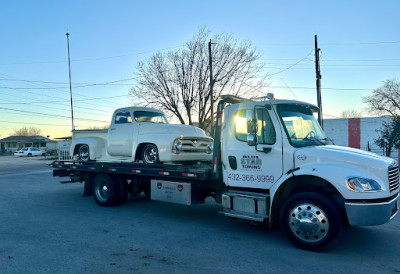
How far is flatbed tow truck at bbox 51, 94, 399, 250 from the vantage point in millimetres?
4820

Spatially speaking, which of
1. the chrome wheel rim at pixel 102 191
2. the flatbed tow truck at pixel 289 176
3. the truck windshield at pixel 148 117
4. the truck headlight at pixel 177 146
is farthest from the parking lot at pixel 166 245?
the truck windshield at pixel 148 117

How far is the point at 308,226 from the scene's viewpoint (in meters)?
5.06

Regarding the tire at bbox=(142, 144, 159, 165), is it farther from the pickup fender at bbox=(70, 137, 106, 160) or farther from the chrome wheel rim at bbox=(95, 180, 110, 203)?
the pickup fender at bbox=(70, 137, 106, 160)

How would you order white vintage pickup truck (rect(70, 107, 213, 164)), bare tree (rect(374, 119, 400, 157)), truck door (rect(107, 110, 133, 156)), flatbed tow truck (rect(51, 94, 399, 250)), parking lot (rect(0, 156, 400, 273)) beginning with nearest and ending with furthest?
parking lot (rect(0, 156, 400, 273))
flatbed tow truck (rect(51, 94, 399, 250))
white vintage pickup truck (rect(70, 107, 213, 164))
truck door (rect(107, 110, 133, 156))
bare tree (rect(374, 119, 400, 157))

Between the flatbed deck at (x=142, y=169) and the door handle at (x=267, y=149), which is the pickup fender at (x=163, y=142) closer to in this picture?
the flatbed deck at (x=142, y=169)

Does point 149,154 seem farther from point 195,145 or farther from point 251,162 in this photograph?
point 251,162

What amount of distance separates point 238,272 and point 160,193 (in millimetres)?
3555

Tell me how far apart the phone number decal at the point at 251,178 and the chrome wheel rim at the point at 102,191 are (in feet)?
13.6

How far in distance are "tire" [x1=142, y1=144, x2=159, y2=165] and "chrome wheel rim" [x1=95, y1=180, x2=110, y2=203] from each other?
5.11 feet

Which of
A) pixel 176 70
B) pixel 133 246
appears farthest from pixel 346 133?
pixel 133 246

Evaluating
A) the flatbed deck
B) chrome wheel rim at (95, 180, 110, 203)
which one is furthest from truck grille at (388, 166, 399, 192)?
chrome wheel rim at (95, 180, 110, 203)

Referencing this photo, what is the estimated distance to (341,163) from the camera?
4965 millimetres

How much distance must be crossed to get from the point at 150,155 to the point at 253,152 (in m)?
3.11

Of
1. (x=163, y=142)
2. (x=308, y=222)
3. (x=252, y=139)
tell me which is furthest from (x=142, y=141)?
(x=308, y=222)
